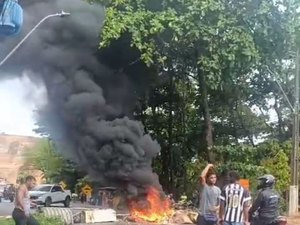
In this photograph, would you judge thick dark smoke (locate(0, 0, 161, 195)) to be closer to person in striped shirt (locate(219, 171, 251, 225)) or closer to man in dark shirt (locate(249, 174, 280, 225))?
person in striped shirt (locate(219, 171, 251, 225))

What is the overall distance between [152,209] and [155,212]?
14 centimetres

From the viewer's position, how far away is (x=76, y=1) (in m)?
23.3

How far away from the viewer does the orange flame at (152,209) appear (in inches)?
805

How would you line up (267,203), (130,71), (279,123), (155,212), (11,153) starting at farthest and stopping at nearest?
(11,153) < (279,123) < (130,71) < (155,212) < (267,203)

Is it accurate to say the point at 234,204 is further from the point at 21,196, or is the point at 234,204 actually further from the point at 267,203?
the point at 21,196

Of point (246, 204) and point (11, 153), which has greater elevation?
point (11, 153)

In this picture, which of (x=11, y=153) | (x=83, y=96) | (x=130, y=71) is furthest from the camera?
(x=11, y=153)

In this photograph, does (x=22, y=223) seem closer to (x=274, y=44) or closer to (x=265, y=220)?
(x=265, y=220)

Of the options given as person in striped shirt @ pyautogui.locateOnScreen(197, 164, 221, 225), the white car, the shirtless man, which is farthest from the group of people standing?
the white car

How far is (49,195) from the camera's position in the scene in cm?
3734

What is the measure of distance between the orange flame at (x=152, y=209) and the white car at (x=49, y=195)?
50.4 ft

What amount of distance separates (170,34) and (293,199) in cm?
796

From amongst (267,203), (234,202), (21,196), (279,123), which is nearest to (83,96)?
(21,196)

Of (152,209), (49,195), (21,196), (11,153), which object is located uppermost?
(11,153)
